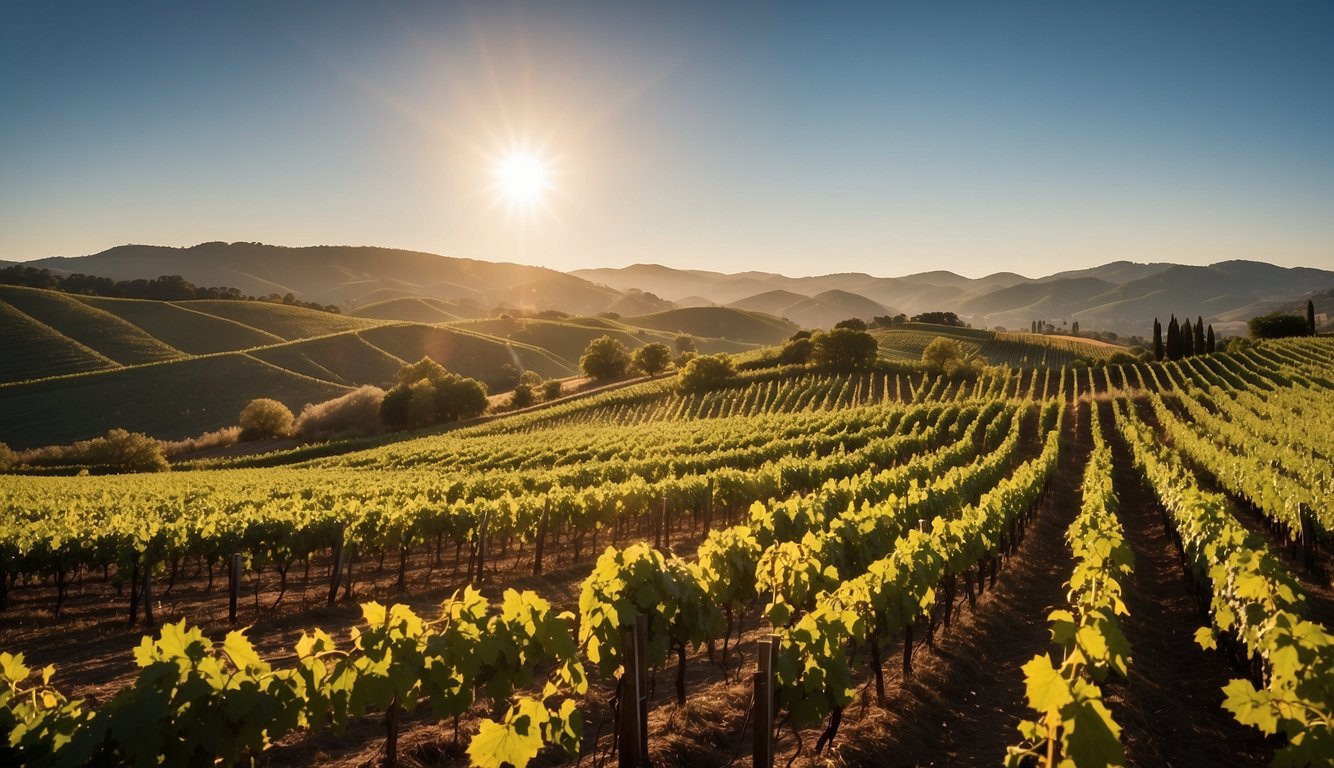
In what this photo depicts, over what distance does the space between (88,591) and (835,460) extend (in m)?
21.2

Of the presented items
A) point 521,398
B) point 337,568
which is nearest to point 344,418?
point 521,398

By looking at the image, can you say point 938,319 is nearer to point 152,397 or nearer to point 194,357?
point 194,357

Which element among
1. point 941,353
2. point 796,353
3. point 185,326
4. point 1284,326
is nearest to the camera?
point 941,353

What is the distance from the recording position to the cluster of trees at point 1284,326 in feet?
287

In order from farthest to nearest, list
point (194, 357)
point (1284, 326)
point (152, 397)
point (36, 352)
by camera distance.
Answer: point (1284, 326), point (194, 357), point (36, 352), point (152, 397)

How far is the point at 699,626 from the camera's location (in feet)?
22.7

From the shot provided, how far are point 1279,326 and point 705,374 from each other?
76209mm

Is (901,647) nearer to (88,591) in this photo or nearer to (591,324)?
(88,591)

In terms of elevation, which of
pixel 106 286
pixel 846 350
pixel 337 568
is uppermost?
pixel 106 286

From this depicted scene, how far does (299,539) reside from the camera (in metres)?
13.7

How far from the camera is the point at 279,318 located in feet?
407

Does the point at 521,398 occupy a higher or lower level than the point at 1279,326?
lower

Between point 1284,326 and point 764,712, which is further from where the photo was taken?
point 1284,326

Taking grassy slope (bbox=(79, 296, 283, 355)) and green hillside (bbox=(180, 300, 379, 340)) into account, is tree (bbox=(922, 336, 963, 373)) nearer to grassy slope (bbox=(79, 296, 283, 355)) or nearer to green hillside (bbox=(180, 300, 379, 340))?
green hillside (bbox=(180, 300, 379, 340))
